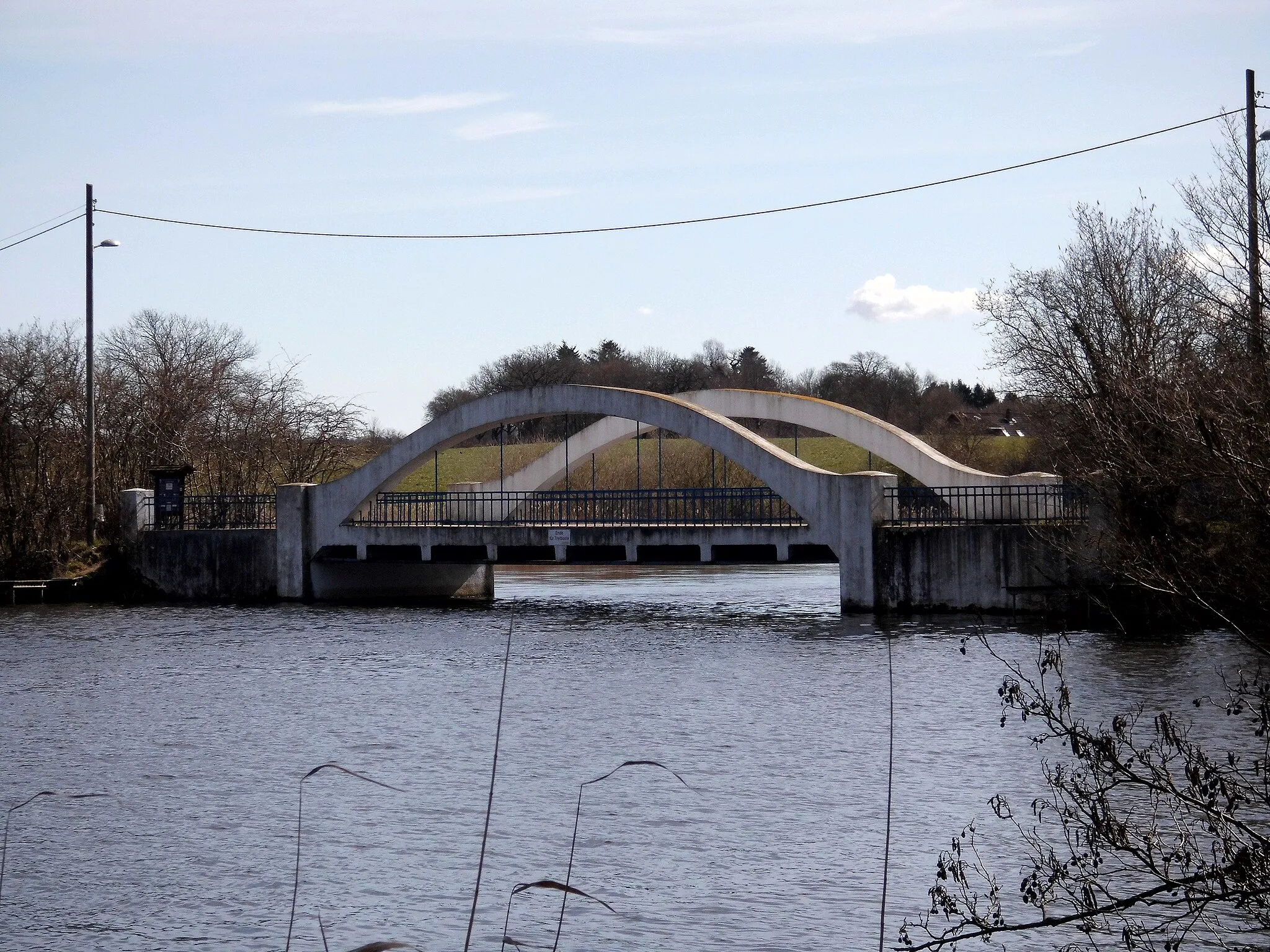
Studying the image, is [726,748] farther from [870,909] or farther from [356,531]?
[356,531]

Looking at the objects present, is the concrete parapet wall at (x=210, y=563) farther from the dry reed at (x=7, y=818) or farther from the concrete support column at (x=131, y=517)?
the dry reed at (x=7, y=818)

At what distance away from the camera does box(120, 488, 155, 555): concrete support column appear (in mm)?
36906

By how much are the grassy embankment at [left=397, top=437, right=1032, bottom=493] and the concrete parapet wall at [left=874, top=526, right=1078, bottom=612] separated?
1301cm

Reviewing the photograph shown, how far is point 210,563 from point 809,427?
14975mm

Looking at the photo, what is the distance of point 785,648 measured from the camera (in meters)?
24.5

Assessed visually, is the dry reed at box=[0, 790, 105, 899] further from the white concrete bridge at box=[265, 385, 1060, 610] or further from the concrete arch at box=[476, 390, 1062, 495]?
the concrete arch at box=[476, 390, 1062, 495]

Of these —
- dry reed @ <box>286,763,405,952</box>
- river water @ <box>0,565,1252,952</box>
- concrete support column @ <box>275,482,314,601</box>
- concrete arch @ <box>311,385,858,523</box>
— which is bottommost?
river water @ <box>0,565,1252,952</box>

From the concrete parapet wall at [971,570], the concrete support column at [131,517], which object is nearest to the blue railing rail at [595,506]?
the concrete parapet wall at [971,570]

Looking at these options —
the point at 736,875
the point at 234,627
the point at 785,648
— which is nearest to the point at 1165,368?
the point at 785,648

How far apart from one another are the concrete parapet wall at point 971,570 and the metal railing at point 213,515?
15.7 metres

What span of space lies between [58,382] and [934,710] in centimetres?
3086

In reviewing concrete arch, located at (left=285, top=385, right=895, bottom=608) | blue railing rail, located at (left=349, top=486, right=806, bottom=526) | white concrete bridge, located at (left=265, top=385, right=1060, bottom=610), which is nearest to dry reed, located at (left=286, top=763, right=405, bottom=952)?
concrete arch, located at (left=285, top=385, right=895, bottom=608)

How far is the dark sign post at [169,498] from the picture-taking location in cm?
3725

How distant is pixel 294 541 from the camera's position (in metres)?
35.6
